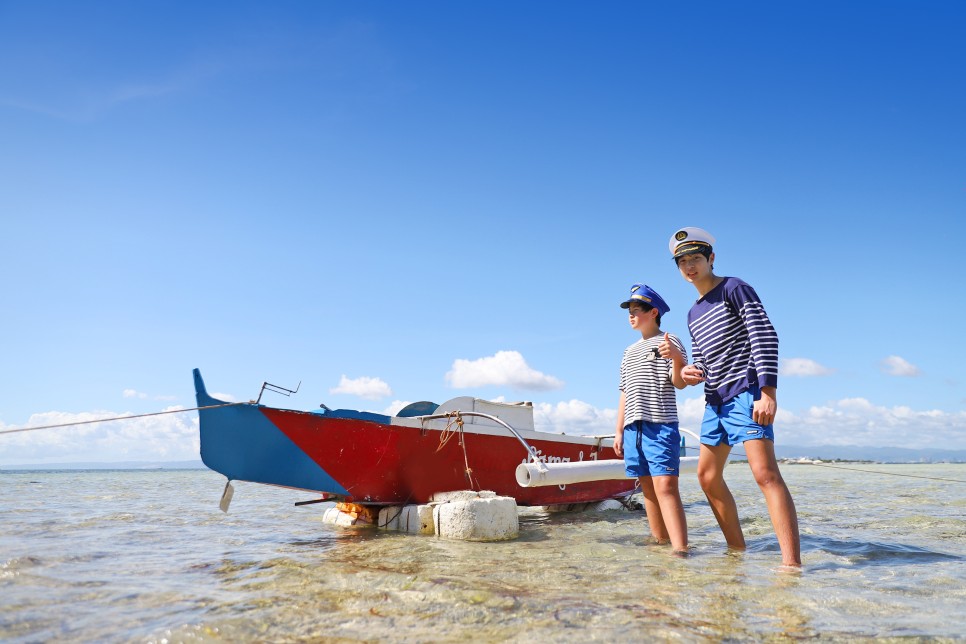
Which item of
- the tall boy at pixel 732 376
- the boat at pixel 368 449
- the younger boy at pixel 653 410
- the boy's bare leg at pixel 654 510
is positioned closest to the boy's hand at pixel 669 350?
the younger boy at pixel 653 410

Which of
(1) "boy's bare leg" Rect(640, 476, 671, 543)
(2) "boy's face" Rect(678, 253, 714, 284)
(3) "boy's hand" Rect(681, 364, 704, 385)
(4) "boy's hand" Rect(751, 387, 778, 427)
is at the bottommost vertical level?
(1) "boy's bare leg" Rect(640, 476, 671, 543)

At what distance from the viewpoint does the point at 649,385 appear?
4.82 metres

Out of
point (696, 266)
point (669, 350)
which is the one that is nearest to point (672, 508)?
point (669, 350)

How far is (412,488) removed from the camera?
6.75m

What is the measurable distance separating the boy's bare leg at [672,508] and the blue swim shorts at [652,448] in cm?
6

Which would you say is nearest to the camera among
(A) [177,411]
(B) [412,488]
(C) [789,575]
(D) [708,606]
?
(D) [708,606]

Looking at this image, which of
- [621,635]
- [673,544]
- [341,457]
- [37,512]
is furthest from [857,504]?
[37,512]

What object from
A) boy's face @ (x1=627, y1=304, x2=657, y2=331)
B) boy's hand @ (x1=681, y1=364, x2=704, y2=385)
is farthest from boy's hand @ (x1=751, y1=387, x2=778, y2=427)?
boy's face @ (x1=627, y1=304, x2=657, y2=331)

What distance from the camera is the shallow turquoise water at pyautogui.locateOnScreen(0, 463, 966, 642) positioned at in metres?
2.72

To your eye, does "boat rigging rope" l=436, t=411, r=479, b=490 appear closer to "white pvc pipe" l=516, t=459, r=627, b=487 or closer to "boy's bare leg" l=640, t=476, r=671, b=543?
"white pvc pipe" l=516, t=459, r=627, b=487

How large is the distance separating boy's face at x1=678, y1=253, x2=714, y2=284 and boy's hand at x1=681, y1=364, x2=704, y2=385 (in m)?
0.59

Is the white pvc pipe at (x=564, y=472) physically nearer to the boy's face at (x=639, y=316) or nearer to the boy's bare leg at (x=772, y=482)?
the boy's face at (x=639, y=316)

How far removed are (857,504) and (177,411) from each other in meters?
10.0

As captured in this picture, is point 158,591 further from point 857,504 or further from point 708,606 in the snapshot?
point 857,504
